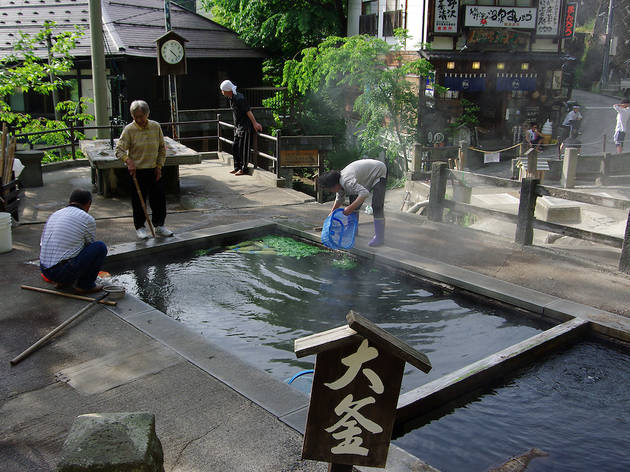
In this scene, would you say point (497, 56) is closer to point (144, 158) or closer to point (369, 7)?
point (369, 7)

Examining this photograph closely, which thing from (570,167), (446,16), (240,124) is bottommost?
(570,167)

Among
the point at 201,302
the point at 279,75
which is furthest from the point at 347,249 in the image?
the point at 279,75

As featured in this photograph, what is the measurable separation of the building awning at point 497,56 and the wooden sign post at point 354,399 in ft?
67.4

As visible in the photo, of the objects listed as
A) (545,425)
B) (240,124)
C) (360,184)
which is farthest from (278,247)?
(240,124)

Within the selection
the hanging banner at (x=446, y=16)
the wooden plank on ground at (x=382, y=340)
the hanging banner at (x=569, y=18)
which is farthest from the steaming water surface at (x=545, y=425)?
the hanging banner at (x=569, y=18)

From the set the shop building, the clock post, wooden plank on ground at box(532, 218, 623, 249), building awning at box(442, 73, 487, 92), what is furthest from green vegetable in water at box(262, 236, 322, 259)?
building awning at box(442, 73, 487, 92)

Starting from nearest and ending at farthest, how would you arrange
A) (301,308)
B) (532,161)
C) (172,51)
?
(301,308), (532,161), (172,51)

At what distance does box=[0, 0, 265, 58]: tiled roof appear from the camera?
2130 cm

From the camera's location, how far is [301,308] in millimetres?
6848

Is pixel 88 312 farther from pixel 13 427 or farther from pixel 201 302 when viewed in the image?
pixel 13 427

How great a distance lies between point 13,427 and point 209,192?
8.59 meters

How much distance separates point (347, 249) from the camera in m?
8.49

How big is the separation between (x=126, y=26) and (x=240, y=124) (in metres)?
12.3

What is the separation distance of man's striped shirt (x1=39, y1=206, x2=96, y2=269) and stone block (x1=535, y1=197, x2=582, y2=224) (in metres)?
8.76
